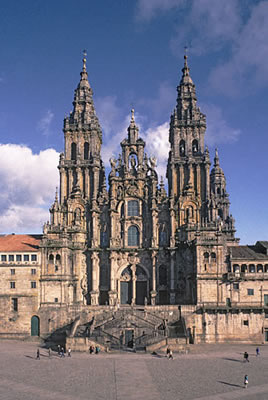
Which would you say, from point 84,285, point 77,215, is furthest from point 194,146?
point 84,285

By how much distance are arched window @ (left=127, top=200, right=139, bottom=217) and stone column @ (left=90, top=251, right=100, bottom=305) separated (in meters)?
9.48

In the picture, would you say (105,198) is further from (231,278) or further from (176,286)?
(231,278)

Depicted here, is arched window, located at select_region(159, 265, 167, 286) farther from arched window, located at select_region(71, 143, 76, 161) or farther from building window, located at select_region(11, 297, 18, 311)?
arched window, located at select_region(71, 143, 76, 161)

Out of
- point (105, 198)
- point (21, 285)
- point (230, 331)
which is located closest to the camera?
point (230, 331)

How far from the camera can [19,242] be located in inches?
2608

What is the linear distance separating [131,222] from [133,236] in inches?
100

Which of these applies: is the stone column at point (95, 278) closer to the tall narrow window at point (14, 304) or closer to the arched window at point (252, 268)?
the tall narrow window at point (14, 304)

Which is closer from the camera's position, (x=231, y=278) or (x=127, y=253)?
(x=231, y=278)

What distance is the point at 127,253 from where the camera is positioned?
69.0 m

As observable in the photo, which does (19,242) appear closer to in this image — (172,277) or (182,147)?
(172,277)

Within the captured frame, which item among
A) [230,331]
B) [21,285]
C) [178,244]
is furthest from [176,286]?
[21,285]

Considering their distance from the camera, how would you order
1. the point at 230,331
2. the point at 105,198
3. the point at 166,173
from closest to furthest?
the point at 230,331, the point at 105,198, the point at 166,173

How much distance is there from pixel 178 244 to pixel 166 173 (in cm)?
1630

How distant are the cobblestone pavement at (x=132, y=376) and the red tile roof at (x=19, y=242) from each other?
17216 mm
